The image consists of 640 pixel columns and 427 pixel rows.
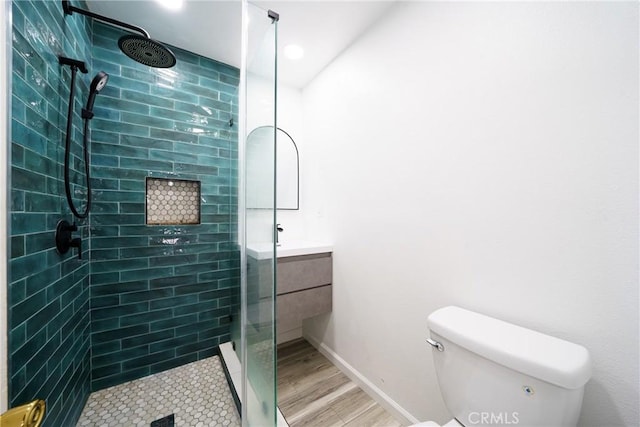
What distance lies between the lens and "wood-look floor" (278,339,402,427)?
128 centimetres

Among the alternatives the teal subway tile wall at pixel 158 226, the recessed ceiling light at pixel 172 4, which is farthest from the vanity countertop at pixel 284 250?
the recessed ceiling light at pixel 172 4

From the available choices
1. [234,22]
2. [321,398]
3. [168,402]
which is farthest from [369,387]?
[234,22]

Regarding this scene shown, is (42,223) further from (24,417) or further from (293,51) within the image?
(293,51)

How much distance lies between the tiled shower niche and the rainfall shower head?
2.46ft

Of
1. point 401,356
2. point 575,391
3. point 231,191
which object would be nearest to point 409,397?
point 401,356

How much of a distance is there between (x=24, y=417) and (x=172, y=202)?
1.37 m

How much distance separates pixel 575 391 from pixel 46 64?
7.26ft

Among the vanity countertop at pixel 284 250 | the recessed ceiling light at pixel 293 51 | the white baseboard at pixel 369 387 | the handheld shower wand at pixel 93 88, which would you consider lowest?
the white baseboard at pixel 369 387

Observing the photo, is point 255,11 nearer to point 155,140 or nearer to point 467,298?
point 155,140

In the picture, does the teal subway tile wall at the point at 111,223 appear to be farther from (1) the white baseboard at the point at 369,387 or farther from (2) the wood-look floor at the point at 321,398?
(1) the white baseboard at the point at 369,387

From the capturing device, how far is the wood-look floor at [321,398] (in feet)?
4.21

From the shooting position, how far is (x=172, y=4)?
4.49 ft

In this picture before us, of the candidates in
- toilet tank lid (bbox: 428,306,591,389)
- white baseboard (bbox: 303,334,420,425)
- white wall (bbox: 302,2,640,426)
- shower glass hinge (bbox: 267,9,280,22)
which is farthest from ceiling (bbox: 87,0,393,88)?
white baseboard (bbox: 303,334,420,425)

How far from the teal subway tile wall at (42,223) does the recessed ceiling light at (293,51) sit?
1188mm
